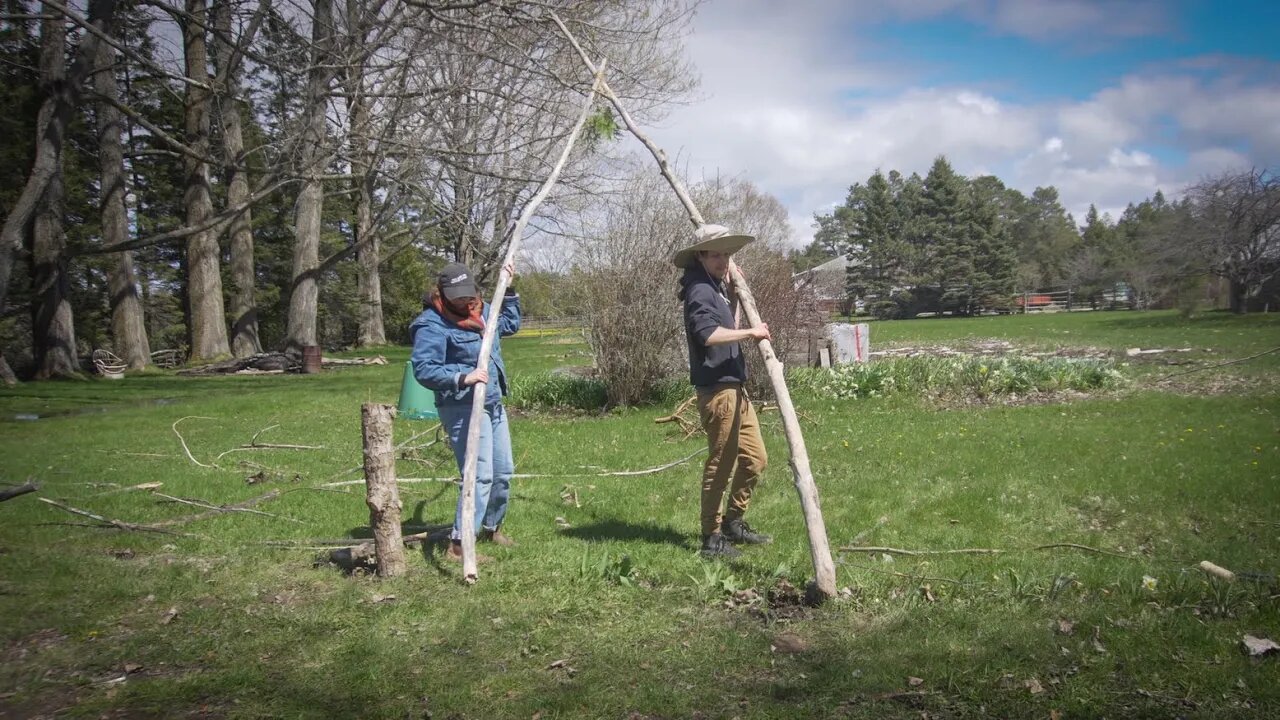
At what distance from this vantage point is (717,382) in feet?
17.5

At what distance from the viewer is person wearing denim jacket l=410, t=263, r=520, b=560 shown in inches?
211

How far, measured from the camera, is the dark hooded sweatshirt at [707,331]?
17.2ft

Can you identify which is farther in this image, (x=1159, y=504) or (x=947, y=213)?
(x=947, y=213)

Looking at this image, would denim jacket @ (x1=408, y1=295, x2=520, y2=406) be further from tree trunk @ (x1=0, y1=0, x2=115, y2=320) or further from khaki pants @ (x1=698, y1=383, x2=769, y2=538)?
tree trunk @ (x1=0, y1=0, x2=115, y2=320)

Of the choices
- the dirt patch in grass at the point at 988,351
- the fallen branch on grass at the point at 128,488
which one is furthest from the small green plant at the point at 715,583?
the dirt patch in grass at the point at 988,351

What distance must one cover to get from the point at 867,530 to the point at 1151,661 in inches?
93.5

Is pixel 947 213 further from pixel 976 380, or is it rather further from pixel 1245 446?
pixel 1245 446

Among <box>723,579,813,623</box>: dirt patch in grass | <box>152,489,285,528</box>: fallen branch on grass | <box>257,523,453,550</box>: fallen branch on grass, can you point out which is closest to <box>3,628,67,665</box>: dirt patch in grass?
<box>257,523,453,550</box>: fallen branch on grass

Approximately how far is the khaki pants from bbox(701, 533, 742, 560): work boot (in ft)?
0.34

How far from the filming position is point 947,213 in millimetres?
60281

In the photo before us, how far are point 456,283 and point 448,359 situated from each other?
21.4 inches

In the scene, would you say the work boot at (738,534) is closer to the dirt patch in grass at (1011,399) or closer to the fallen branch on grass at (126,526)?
the fallen branch on grass at (126,526)

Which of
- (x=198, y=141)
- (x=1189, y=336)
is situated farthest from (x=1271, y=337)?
(x=198, y=141)

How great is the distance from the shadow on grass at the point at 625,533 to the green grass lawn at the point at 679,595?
39 millimetres
